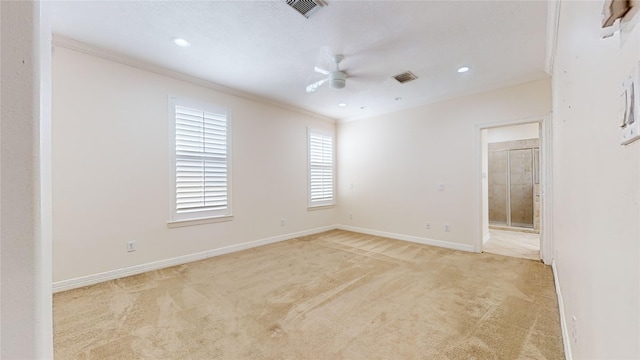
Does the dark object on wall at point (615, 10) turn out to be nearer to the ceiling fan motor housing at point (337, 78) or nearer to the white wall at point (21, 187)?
the white wall at point (21, 187)

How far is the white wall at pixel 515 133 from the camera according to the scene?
5547 millimetres

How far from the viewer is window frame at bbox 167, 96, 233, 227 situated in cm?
331

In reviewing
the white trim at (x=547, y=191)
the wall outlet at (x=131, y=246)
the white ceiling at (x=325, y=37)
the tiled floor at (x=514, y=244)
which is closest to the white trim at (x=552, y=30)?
the white ceiling at (x=325, y=37)

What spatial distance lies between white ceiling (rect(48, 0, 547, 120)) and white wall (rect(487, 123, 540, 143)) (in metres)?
2.85

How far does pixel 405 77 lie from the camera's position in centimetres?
341

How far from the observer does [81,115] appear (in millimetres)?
2693

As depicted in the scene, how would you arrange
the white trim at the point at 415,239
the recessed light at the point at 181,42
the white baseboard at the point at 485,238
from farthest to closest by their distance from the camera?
the white baseboard at the point at 485,238 < the white trim at the point at 415,239 < the recessed light at the point at 181,42

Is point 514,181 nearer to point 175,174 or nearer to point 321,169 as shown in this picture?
point 321,169

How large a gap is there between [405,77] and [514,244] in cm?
347

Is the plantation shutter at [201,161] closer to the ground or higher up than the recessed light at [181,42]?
closer to the ground

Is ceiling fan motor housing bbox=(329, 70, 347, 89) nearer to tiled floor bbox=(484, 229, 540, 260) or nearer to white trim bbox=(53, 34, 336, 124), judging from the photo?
white trim bbox=(53, 34, 336, 124)

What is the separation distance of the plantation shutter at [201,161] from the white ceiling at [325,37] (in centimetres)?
60

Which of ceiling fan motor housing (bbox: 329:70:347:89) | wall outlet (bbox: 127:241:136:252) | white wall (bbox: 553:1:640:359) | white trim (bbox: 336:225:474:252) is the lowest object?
white trim (bbox: 336:225:474:252)

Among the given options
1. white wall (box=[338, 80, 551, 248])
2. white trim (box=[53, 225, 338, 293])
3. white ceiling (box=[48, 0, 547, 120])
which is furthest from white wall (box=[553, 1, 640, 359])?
white trim (box=[53, 225, 338, 293])
